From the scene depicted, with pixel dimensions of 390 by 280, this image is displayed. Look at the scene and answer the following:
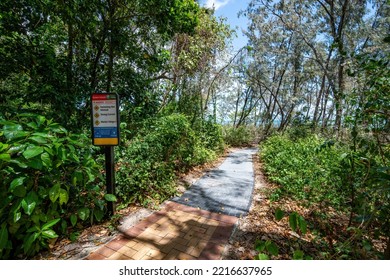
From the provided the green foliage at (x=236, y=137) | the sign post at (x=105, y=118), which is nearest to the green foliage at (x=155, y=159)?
the sign post at (x=105, y=118)

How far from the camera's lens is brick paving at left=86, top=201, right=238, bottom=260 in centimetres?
206

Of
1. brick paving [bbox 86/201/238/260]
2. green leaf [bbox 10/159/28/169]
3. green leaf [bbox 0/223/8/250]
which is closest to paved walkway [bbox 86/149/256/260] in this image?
brick paving [bbox 86/201/238/260]

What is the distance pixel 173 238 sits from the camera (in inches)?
91.6

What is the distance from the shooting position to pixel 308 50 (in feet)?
44.1

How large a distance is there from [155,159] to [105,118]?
65.7 inches

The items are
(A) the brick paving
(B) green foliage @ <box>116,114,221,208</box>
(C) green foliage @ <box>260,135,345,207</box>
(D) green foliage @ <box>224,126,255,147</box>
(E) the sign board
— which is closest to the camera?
(A) the brick paving

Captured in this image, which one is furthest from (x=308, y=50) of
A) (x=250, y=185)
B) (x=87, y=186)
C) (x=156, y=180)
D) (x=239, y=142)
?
(x=87, y=186)

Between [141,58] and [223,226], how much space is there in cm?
364

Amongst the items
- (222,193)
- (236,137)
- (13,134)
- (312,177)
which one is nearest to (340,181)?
(312,177)

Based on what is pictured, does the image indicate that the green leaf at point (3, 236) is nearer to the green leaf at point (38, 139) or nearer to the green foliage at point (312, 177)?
the green leaf at point (38, 139)

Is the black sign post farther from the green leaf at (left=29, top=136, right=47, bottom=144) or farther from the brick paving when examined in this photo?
the green leaf at (left=29, top=136, right=47, bottom=144)

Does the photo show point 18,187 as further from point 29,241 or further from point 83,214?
point 83,214

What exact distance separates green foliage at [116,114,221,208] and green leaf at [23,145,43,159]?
1504 mm
